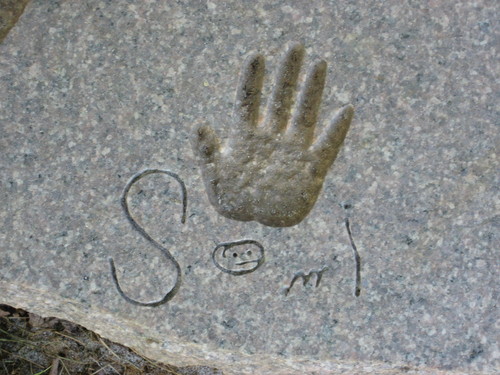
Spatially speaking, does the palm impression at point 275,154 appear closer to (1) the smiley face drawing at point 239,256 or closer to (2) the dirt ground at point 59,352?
(1) the smiley face drawing at point 239,256

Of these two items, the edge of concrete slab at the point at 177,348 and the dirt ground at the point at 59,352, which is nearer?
the edge of concrete slab at the point at 177,348

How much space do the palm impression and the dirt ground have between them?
0.45 m

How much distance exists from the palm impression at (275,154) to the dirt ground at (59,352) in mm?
450

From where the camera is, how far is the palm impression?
3.48 ft

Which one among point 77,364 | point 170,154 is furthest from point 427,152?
point 77,364

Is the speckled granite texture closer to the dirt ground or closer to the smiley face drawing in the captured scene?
the smiley face drawing

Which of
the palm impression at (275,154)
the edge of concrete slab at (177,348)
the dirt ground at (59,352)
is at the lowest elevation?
the dirt ground at (59,352)

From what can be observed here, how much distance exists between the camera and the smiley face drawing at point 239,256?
1.06m

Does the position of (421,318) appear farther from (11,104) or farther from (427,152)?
(11,104)

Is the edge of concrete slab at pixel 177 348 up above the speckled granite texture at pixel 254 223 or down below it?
below

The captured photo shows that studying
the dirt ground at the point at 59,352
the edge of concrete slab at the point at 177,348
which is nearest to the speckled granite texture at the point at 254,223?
the edge of concrete slab at the point at 177,348

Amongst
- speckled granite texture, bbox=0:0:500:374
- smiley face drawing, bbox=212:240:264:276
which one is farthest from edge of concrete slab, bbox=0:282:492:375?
smiley face drawing, bbox=212:240:264:276

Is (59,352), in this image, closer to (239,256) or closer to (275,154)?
(239,256)

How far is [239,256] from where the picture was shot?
1.07m
